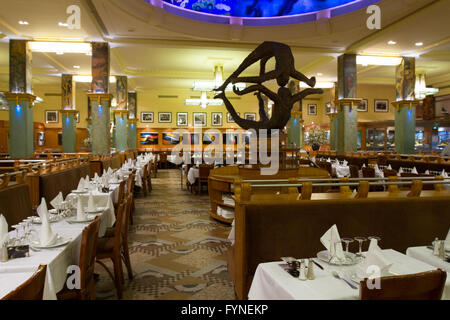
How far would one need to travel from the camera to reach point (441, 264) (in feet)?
7.31

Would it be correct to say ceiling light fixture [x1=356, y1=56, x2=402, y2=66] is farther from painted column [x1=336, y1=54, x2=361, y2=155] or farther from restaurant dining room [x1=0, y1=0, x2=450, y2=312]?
painted column [x1=336, y1=54, x2=361, y2=155]

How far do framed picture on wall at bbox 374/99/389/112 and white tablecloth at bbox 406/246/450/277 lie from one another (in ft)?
63.8

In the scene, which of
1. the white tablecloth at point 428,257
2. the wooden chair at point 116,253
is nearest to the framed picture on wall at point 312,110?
the wooden chair at point 116,253

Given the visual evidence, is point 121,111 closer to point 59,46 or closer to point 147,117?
point 147,117

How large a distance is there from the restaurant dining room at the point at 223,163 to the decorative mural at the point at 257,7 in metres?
0.05

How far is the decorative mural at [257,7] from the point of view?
10266mm

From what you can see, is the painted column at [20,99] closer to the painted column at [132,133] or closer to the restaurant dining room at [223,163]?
the restaurant dining room at [223,163]

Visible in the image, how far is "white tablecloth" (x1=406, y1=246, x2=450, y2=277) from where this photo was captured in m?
2.22

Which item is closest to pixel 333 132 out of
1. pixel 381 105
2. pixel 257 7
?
pixel 381 105

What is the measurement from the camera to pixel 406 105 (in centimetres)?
1209

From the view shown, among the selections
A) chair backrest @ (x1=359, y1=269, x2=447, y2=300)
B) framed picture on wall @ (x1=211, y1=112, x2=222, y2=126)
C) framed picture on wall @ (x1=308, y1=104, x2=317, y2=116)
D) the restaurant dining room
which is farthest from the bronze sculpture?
framed picture on wall @ (x1=308, y1=104, x2=317, y2=116)

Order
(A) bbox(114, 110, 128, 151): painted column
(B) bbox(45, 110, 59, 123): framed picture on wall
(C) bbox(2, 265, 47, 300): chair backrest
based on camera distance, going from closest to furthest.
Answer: (C) bbox(2, 265, 47, 300): chair backrest, (A) bbox(114, 110, 128, 151): painted column, (B) bbox(45, 110, 59, 123): framed picture on wall
